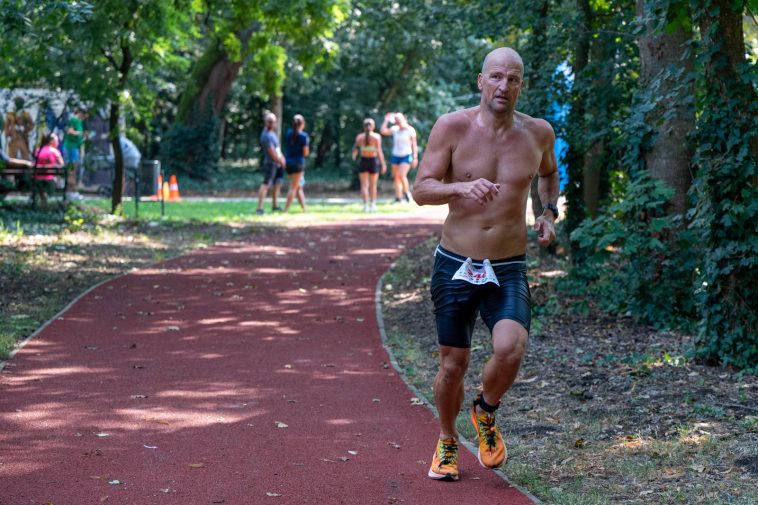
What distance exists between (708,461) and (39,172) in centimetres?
1723

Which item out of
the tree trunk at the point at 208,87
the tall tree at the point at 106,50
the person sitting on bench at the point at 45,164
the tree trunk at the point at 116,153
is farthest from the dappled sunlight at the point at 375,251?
the tree trunk at the point at 208,87

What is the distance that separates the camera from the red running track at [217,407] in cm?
599

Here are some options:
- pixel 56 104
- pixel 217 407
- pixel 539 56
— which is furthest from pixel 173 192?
pixel 217 407

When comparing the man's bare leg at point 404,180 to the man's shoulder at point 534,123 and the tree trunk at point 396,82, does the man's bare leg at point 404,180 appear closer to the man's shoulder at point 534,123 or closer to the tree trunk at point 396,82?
the tree trunk at point 396,82

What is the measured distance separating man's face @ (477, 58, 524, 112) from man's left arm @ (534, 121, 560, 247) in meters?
0.39

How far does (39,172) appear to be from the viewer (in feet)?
69.9

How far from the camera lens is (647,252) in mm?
10875

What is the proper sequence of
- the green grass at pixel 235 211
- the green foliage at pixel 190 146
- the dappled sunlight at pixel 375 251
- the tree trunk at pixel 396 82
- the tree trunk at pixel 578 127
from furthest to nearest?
the tree trunk at pixel 396 82 < the green foliage at pixel 190 146 < the green grass at pixel 235 211 < the dappled sunlight at pixel 375 251 < the tree trunk at pixel 578 127

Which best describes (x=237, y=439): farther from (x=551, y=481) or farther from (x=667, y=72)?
(x=667, y=72)

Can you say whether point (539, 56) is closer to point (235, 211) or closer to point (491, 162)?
point (491, 162)

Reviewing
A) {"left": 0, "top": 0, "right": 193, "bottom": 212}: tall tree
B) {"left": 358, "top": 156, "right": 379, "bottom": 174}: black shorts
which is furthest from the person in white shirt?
{"left": 0, "top": 0, "right": 193, "bottom": 212}: tall tree

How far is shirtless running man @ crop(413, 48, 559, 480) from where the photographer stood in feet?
19.1

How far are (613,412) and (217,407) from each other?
2.69m

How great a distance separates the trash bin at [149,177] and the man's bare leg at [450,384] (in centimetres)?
2204
